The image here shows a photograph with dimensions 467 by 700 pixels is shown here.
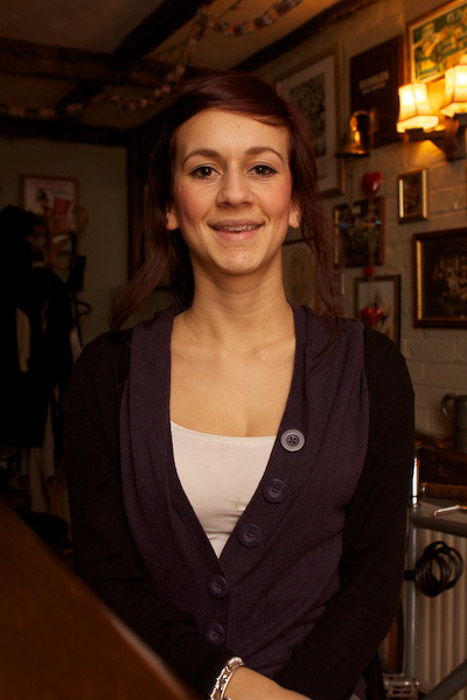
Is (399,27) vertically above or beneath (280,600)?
above

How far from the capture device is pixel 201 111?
46.1 inches

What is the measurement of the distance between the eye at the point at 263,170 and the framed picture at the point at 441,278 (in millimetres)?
1680

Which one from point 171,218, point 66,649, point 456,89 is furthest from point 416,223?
point 66,649

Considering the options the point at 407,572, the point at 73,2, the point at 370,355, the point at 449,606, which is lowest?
the point at 449,606

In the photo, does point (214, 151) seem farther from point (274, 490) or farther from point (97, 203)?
point (97, 203)

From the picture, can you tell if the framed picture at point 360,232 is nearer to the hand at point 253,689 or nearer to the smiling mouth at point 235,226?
the smiling mouth at point 235,226

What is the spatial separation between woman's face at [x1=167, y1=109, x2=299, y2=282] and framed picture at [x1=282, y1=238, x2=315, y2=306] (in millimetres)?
2395

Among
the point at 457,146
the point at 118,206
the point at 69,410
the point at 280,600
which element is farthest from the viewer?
the point at 118,206

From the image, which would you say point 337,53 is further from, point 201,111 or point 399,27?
point 201,111

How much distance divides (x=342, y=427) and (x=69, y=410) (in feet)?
1.48

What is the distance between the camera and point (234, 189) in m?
1.14

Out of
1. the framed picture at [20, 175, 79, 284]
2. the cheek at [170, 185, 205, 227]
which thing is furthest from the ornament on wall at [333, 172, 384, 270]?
the framed picture at [20, 175, 79, 284]

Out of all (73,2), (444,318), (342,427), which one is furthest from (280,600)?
(73,2)

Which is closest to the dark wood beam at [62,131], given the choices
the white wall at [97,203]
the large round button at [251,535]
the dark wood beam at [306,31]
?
the white wall at [97,203]
